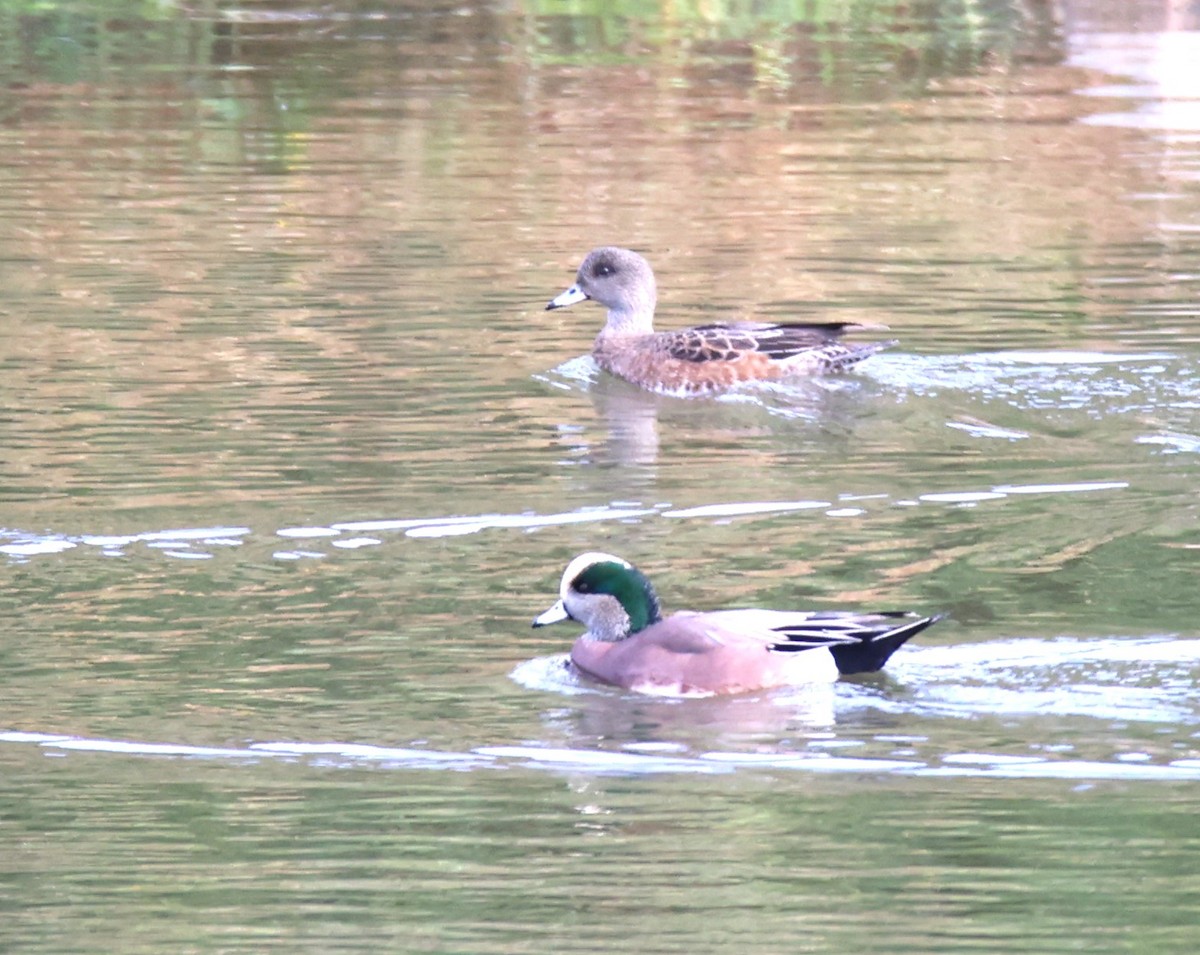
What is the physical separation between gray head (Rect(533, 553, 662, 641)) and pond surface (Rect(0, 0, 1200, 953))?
0.20m

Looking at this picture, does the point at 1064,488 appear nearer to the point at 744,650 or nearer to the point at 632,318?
the point at 744,650

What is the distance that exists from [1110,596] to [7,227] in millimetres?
9685

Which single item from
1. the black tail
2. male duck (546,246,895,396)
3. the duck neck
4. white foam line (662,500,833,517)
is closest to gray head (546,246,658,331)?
the duck neck

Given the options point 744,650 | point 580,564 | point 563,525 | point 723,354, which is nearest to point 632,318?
point 723,354

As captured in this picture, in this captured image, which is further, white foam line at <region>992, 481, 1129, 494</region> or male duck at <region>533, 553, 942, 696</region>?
white foam line at <region>992, 481, 1129, 494</region>

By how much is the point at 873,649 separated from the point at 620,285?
5.95m

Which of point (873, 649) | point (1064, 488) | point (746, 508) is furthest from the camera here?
point (1064, 488)

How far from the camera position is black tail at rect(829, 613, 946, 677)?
7.32 meters

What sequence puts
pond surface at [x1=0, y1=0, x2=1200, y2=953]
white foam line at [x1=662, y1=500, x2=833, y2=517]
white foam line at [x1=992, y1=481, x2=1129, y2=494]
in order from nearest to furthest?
pond surface at [x1=0, y1=0, x2=1200, y2=953] < white foam line at [x1=662, y1=500, x2=833, y2=517] < white foam line at [x1=992, y1=481, x2=1129, y2=494]

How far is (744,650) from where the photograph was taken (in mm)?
7480

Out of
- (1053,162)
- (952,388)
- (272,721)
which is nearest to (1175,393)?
(952,388)

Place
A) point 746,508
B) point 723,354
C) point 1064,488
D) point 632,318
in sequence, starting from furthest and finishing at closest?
point 632,318
point 723,354
point 1064,488
point 746,508

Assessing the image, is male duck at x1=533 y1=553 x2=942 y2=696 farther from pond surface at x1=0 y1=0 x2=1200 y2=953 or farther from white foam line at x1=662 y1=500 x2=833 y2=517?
white foam line at x1=662 y1=500 x2=833 y2=517

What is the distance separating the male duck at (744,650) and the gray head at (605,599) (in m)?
0.07
